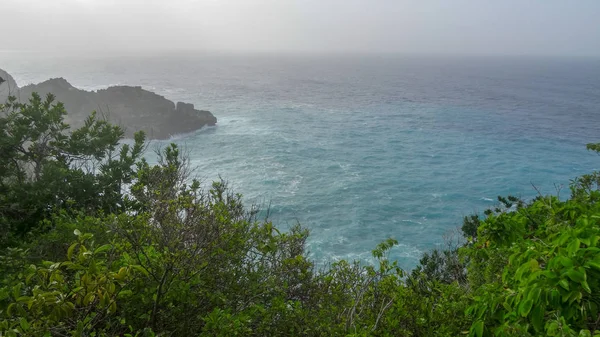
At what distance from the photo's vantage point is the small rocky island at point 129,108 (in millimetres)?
61469

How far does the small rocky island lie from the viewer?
61.5m

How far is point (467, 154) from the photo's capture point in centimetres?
5503

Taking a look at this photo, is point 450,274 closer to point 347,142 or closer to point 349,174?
point 349,174

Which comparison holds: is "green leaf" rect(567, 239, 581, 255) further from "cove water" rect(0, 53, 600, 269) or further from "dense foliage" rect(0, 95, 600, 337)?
"cove water" rect(0, 53, 600, 269)

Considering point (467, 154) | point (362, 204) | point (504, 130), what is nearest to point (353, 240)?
point (362, 204)

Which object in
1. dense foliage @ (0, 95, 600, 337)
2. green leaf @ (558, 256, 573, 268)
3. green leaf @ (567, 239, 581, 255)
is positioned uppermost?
green leaf @ (567, 239, 581, 255)

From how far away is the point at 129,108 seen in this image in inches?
2569

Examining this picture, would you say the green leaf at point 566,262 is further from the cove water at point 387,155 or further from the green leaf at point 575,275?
the cove water at point 387,155

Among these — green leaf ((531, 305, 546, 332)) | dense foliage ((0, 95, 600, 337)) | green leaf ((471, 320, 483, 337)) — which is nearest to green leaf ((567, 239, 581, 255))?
dense foliage ((0, 95, 600, 337))

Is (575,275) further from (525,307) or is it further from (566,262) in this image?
(525,307)

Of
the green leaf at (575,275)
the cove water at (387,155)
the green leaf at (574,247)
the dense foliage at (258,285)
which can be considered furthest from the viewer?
the cove water at (387,155)

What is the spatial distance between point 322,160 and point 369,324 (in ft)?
150

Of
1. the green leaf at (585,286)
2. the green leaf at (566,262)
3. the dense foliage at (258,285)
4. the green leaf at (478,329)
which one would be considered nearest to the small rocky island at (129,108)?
the dense foliage at (258,285)

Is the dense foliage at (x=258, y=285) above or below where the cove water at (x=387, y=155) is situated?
above
